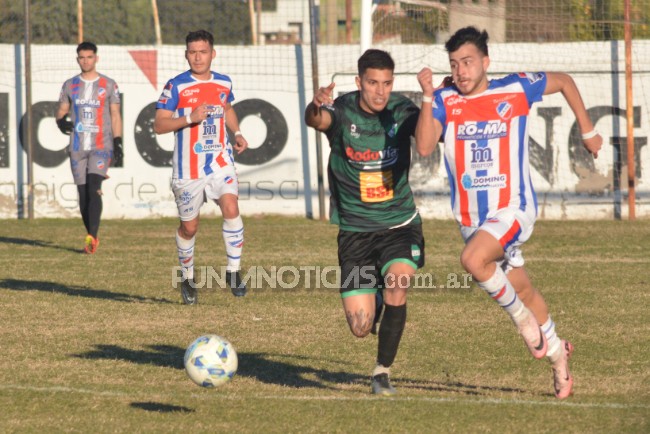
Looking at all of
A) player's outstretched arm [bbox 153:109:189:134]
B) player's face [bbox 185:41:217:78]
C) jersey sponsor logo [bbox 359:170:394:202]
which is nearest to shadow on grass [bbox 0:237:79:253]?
player's outstretched arm [bbox 153:109:189:134]

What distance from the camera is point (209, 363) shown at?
6066mm

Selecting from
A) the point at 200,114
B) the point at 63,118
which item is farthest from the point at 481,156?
the point at 63,118

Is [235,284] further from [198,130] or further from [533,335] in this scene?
[533,335]

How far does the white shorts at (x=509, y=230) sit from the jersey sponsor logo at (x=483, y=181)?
16cm

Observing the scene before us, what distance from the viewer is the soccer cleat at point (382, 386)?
6.40 m

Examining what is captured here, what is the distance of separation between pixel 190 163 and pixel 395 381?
13.2 ft

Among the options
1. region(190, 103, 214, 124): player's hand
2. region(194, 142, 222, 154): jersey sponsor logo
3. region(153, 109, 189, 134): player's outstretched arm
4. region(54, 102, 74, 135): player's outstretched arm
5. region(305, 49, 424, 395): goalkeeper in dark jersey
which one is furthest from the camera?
region(54, 102, 74, 135): player's outstretched arm

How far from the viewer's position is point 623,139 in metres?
17.8

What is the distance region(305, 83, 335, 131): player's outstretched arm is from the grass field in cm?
158

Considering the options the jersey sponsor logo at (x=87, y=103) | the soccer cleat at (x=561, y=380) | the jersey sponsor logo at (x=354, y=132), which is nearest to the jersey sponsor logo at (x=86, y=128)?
the jersey sponsor logo at (x=87, y=103)

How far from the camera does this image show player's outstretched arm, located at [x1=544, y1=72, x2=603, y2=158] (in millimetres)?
6598

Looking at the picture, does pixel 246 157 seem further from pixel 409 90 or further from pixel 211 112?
pixel 211 112

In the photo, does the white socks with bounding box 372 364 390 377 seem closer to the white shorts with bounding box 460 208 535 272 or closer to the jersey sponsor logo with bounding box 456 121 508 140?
the white shorts with bounding box 460 208 535 272

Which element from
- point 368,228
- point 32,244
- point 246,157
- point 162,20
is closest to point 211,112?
point 368,228
